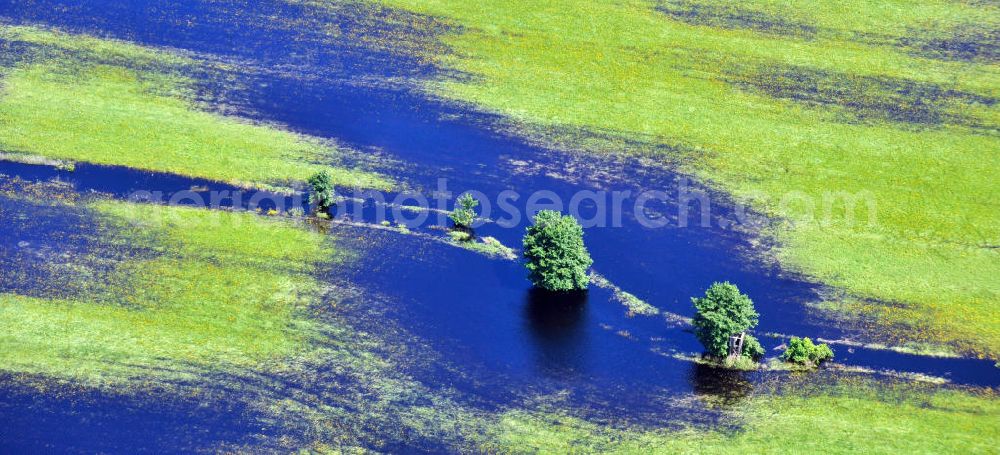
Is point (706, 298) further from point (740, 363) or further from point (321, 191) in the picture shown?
point (321, 191)

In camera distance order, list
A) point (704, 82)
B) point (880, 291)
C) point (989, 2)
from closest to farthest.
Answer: point (880, 291)
point (704, 82)
point (989, 2)

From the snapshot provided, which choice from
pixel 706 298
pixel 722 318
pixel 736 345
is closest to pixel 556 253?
pixel 706 298

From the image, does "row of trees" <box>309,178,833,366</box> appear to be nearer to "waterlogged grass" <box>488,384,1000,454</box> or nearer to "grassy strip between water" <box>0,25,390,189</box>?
"waterlogged grass" <box>488,384,1000,454</box>

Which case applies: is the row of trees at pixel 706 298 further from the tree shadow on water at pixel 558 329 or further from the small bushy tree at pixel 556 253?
the tree shadow on water at pixel 558 329

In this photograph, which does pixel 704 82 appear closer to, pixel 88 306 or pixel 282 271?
pixel 282 271

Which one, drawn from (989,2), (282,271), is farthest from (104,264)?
(989,2)

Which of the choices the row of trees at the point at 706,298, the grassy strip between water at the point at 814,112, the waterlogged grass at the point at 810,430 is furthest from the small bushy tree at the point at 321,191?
the waterlogged grass at the point at 810,430
